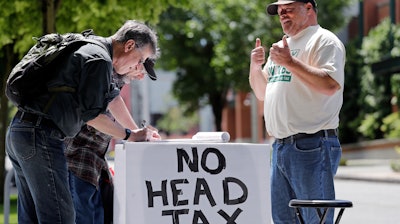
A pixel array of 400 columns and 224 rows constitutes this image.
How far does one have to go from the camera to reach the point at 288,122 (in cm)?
488

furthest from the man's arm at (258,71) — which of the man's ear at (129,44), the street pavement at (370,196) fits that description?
the street pavement at (370,196)

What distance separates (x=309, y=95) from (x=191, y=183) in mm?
983

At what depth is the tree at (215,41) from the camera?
1403 inches

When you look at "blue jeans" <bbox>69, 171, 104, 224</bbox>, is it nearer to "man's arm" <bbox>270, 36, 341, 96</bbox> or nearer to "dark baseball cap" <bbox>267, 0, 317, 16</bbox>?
"man's arm" <bbox>270, 36, 341, 96</bbox>

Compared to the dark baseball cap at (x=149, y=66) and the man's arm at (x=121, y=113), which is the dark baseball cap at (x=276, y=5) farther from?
the man's arm at (x=121, y=113)

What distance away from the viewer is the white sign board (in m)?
4.23

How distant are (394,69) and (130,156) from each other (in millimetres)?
23530

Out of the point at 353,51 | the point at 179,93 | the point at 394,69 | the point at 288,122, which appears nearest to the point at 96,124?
the point at 288,122

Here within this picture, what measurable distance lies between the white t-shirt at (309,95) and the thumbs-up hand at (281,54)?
0.76 ft

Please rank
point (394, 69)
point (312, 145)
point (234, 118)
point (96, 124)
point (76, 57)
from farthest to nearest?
point (234, 118)
point (394, 69)
point (312, 145)
point (96, 124)
point (76, 57)

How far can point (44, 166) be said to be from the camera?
4230mm

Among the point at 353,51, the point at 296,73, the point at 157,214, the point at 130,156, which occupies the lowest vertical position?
the point at 157,214

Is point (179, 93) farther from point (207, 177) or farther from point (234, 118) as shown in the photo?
point (207, 177)

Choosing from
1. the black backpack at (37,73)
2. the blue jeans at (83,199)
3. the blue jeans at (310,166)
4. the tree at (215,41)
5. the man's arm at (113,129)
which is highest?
the tree at (215,41)
